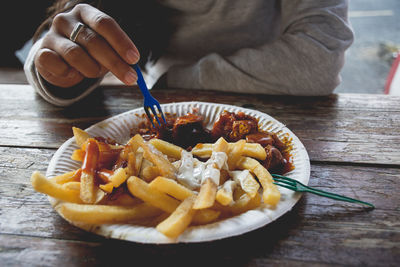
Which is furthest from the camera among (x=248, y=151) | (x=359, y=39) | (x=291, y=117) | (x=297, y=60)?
(x=359, y=39)

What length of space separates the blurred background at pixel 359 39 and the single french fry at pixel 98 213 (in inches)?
83.3

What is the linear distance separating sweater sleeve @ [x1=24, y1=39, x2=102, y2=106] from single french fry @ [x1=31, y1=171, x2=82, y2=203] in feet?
3.47

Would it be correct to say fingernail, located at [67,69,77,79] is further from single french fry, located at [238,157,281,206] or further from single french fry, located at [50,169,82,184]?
single french fry, located at [238,157,281,206]

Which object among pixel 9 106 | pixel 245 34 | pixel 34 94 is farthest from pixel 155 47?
pixel 9 106

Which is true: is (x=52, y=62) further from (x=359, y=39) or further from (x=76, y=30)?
(x=359, y=39)

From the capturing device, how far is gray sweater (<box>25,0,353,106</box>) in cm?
199

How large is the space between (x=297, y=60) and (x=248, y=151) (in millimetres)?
1086

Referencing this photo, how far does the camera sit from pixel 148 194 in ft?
3.18

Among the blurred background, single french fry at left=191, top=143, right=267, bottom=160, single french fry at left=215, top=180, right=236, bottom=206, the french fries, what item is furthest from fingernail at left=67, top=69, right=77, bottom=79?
the blurred background

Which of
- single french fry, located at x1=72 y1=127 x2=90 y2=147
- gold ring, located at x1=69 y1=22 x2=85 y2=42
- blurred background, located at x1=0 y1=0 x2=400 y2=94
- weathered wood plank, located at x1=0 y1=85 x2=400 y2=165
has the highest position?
gold ring, located at x1=69 y1=22 x2=85 y2=42

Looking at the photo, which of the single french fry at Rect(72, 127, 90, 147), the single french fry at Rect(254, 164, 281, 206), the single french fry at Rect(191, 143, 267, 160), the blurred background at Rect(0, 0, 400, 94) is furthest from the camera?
the blurred background at Rect(0, 0, 400, 94)

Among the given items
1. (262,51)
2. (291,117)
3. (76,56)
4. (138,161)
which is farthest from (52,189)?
(262,51)

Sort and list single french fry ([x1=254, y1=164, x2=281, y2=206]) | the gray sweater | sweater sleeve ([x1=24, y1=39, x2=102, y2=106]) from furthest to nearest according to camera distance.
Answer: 1. the gray sweater
2. sweater sleeve ([x1=24, y1=39, x2=102, y2=106])
3. single french fry ([x1=254, y1=164, x2=281, y2=206])

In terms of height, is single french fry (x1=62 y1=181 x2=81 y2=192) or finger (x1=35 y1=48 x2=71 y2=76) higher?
finger (x1=35 y1=48 x2=71 y2=76)
